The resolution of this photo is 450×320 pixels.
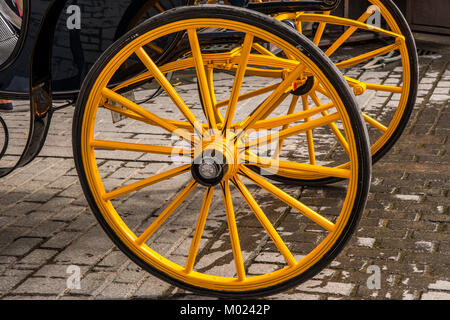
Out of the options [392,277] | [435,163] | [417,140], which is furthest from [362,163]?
[417,140]

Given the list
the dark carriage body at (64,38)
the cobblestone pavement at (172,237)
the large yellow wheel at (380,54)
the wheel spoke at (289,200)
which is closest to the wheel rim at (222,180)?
the wheel spoke at (289,200)

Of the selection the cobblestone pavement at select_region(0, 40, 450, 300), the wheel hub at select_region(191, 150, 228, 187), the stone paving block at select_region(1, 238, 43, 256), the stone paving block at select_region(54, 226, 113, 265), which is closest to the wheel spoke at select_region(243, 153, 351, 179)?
the wheel hub at select_region(191, 150, 228, 187)

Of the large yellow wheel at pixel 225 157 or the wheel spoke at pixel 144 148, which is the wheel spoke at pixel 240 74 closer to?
the large yellow wheel at pixel 225 157

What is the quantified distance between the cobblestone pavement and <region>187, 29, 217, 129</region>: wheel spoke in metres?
0.66

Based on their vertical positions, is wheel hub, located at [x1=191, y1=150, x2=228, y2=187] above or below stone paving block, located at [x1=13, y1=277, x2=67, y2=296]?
above

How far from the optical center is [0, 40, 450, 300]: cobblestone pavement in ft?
8.93

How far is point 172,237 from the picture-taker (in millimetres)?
3193

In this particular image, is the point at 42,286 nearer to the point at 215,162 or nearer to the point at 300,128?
the point at 215,162

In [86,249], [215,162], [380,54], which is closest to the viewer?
[215,162]

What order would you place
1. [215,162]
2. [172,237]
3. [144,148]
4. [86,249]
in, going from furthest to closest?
[172,237]
[86,249]
[144,148]
[215,162]

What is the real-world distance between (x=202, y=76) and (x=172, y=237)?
2.99ft

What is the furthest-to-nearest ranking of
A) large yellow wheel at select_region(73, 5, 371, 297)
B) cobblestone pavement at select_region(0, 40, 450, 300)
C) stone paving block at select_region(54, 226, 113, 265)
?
stone paving block at select_region(54, 226, 113, 265)
cobblestone pavement at select_region(0, 40, 450, 300)
large yellow wheel at select_region(73, 5, 371, 297)

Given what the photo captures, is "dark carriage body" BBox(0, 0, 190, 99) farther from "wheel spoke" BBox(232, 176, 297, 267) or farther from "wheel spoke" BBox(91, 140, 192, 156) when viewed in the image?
"wheel spoke" BBox(232, 176, 297, 267)

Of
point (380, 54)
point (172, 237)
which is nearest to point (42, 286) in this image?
point (172, 237)
